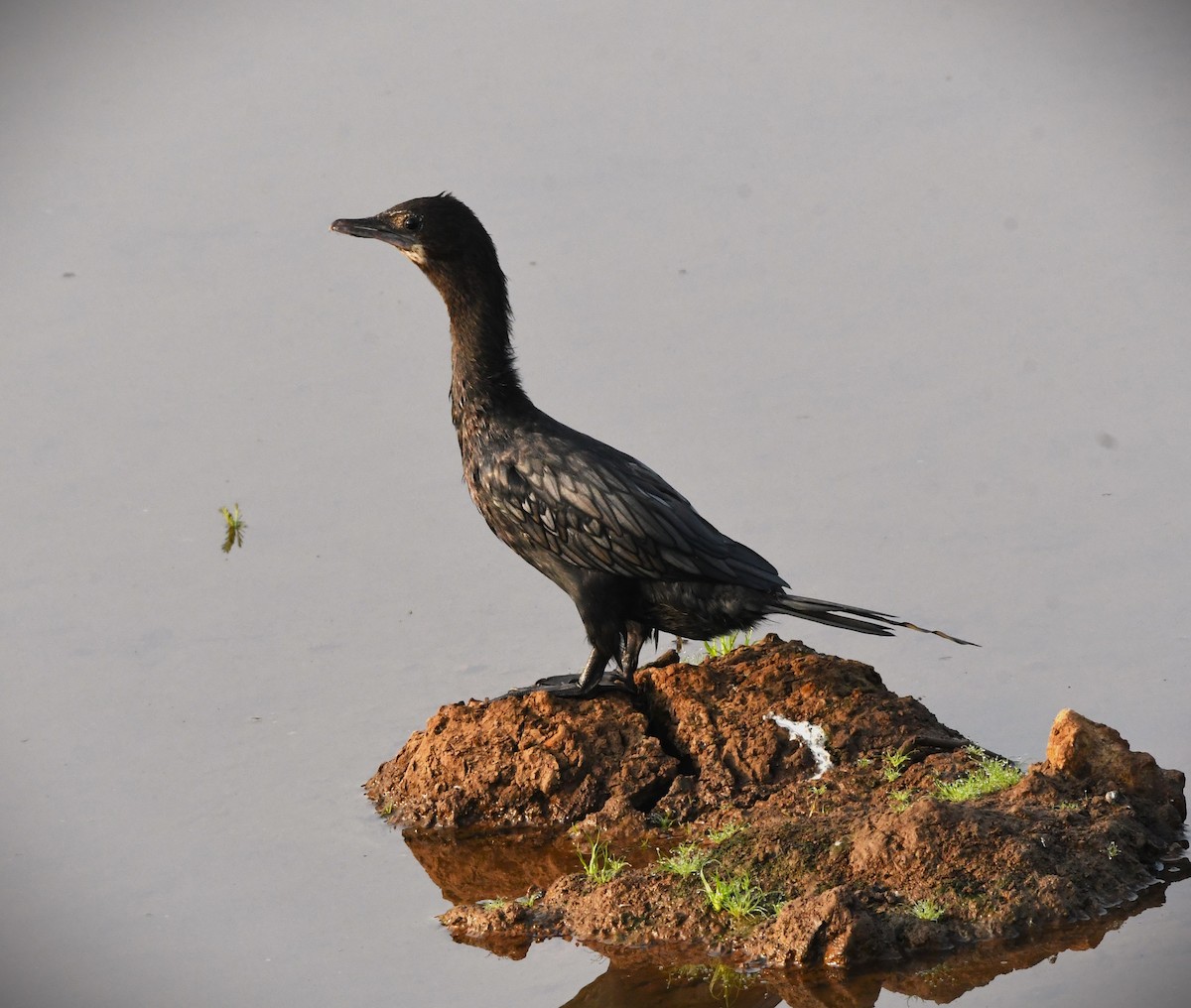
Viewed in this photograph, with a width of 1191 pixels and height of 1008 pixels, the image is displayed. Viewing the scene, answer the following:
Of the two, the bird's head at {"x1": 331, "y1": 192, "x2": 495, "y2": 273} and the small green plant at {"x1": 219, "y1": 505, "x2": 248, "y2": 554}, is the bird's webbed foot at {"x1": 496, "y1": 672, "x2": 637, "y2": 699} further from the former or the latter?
the small green plant at {"x1": 219, "y1": 505, "x2": 248, "y2": 554}

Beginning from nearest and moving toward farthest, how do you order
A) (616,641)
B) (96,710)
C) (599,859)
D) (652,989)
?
(652,989), (599,859), (616,641), (96,710)

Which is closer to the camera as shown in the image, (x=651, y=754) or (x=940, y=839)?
(x=940, y=839)

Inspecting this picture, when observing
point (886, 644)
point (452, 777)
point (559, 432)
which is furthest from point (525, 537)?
point (886, 644)

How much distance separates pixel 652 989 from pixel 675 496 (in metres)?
2.07

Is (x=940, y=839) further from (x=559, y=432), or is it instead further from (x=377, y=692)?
(x=377, y=692)

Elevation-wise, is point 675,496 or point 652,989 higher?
point 675,496

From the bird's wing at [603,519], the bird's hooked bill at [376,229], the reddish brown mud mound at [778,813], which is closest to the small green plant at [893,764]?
the reddish brown mud mound at [778,813]

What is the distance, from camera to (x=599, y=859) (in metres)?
7.23

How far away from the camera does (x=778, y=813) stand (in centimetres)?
721

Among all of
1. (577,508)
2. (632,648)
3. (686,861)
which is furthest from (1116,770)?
(577,508)

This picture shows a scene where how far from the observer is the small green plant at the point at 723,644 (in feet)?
26.5

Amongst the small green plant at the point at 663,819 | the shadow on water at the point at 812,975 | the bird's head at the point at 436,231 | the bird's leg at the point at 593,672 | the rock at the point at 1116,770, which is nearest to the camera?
the shadow on water at the point at 812,975

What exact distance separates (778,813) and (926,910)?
0.82 metres

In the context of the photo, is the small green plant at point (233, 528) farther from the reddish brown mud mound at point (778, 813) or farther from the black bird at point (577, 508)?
the reddish brown mud mound at point (778, 813)
